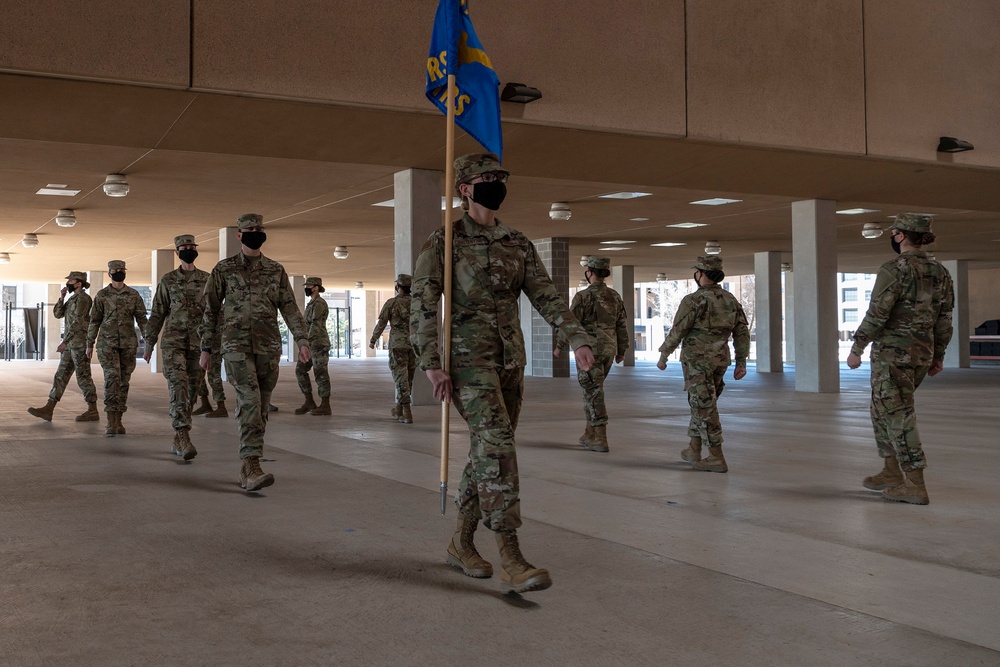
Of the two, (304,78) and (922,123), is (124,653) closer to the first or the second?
(304,78)

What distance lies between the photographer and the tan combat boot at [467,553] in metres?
4.58

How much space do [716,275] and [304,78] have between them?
16.9ft

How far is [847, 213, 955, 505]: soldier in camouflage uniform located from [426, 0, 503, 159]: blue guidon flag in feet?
9.65

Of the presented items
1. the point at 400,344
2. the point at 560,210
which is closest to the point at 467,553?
the point at 400,344

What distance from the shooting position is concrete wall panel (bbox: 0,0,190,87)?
9242 mm

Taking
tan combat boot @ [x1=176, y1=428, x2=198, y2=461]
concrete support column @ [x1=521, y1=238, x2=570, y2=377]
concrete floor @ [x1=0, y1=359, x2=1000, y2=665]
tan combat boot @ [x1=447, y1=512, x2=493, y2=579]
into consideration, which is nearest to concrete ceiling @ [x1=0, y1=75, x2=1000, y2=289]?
concrete support column @ [x1=521, y1=238, x2=570, y2=377]

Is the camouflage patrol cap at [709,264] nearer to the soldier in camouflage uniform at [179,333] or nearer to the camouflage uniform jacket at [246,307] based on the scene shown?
the camouflage uniform jacket at [246,307]

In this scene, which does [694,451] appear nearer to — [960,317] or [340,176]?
[340,176]

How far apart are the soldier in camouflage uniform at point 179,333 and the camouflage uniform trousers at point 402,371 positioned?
11.3ft

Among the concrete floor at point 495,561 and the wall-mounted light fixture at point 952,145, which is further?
the wall-mounted light fixture at point 952,145

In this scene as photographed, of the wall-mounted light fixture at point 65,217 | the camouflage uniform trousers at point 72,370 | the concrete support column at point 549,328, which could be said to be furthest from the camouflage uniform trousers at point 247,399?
the concrete support column at point 549,328

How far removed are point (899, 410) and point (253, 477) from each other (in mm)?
4562

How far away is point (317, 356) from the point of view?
14.5m

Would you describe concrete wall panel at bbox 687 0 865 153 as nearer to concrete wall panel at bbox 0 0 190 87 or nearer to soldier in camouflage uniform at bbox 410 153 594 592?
concrete wall panel at bbox 0 0 190 87
